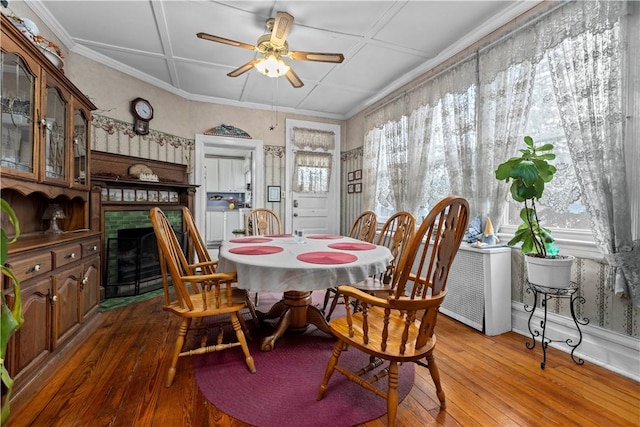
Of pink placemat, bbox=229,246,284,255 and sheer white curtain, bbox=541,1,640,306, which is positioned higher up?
sheer white curtain, bbox=541,1,640,306

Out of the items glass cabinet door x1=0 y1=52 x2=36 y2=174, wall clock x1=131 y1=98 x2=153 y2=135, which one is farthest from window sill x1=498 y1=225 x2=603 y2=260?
wall clock x1=131 y1=98 x2=153 y2=135

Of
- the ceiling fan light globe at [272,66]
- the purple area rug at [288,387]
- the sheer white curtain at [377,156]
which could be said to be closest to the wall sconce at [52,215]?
the purple area rug at [288,387]

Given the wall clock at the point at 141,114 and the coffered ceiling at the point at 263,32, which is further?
the wall clock at the point at 141,114

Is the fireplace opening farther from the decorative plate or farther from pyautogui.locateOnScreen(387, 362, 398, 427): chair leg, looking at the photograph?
pyautogui.locateOnScreen(387, 362, 398, 427): chair leg

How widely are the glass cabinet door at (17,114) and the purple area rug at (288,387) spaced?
1629mm

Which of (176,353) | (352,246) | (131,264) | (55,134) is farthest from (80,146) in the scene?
(352,246)

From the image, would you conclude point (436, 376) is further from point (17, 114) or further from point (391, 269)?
point (17, 114)

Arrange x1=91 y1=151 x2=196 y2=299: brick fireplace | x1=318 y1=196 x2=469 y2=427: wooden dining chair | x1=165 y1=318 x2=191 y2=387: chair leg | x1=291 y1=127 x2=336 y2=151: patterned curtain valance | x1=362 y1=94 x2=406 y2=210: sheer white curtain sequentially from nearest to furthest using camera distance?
1. x1=318 y1=196 x2=469 y2=427: wooden dining chair
2. x1=165 y1=318 x2=191 y2=387: chair leg
3. x1=91 y1=151 x2=196 y2=299: brick fireplace
4. x1=362 y1=94 x2=406 y2=210: sheer white curtain
5. x1=291 y1=127 x2=336 y2=151: patterned curtain valance

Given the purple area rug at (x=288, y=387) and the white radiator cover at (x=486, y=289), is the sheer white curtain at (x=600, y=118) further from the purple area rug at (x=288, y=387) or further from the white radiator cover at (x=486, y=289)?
the purple area rug at (x=288, y=387)

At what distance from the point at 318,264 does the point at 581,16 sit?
243 centimetres

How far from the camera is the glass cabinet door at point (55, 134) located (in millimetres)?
1938

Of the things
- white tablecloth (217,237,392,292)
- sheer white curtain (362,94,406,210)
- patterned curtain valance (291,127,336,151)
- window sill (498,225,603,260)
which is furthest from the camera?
patterned curtain valance (291,127,336,151)

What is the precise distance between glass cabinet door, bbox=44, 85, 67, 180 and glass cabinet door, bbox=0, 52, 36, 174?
0.48 ft

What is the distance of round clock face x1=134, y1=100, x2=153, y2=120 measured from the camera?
3.59 metres
